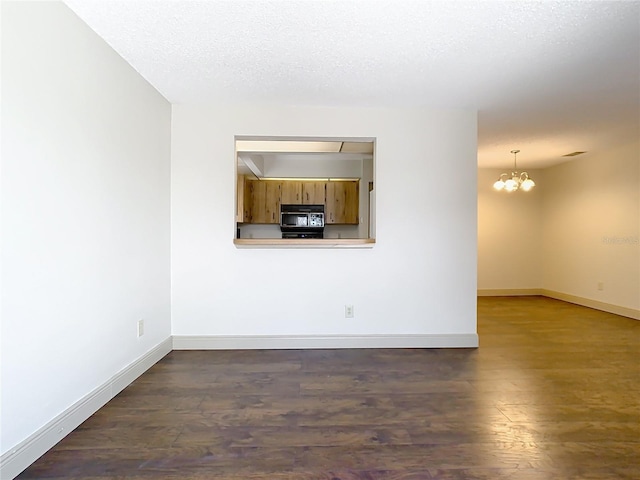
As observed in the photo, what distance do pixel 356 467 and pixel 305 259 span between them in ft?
6.23

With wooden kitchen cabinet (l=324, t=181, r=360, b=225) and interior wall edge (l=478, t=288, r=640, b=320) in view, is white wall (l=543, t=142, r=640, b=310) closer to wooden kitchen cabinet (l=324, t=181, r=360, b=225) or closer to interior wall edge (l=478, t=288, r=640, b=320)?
interior wall edge (l=478, t=288, r=640, b=320)

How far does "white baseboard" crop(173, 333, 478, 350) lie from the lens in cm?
312

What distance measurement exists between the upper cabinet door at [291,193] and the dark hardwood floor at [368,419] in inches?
142

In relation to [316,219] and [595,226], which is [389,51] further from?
[595,226]

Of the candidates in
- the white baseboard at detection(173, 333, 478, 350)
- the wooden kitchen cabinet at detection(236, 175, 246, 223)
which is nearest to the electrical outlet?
the white baseboard at detection(173, 333, 478, 350)

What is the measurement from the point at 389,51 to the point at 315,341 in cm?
242

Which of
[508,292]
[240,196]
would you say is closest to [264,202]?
[240,196]

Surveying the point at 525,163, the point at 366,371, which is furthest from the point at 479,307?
the point at 366,371

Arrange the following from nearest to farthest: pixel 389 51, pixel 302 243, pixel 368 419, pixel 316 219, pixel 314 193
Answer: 1. pixel 368 419
2. pixel 389 51
3. pixel 302 243
4. pixel 316 219
5. pixel 314 193

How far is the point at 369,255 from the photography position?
3.19 m

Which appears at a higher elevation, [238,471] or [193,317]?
[193,317]

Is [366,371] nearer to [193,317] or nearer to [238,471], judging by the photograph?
[238,471]

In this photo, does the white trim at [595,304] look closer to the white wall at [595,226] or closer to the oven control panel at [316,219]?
the white wall at [595,226]

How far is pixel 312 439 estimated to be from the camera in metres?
1.72
